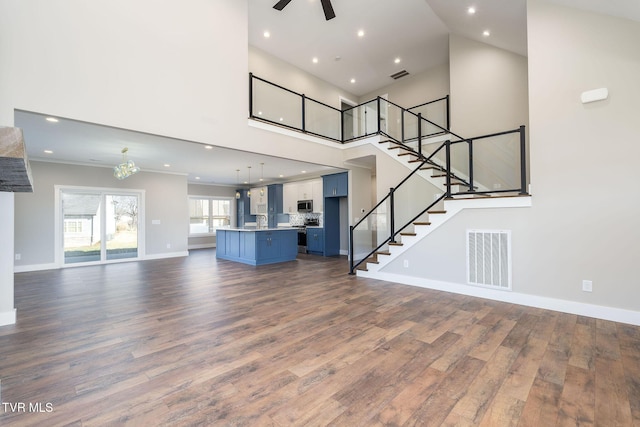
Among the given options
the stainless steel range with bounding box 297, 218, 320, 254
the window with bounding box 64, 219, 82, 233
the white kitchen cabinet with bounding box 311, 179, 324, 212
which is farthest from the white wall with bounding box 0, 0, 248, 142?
the window with bounding box 64, 219, 82, 233

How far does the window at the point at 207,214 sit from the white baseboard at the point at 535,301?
8.93m

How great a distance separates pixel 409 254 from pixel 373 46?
5.28 m

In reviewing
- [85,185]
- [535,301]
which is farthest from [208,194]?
[535,301]

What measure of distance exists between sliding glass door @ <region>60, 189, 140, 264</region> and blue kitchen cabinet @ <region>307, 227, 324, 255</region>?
5072 millimetres

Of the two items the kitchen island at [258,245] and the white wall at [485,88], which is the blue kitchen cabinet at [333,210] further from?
the white wall at [485,88]

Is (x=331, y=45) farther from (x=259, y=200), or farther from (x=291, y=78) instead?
(x=259, y=200)

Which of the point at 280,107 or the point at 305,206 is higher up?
the point at 280,107

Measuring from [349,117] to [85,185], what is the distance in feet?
23.4

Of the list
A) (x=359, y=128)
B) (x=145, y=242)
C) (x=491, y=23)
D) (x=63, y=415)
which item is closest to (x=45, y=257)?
(x=145, y=242)

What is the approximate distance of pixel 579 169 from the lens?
3.54 meters

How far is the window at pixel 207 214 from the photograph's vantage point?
1135cm

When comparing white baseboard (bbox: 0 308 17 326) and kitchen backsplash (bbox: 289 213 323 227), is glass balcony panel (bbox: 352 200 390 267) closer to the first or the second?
kitchen backsplash (bbox: 289 213 323 227)

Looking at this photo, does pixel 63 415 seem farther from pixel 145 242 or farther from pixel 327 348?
pixel 145 242

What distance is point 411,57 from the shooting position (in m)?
7.45
